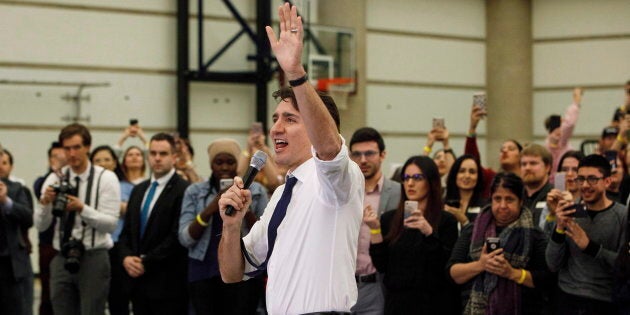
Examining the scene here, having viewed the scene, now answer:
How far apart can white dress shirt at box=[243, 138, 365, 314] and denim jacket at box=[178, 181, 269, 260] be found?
Answer: 3.89m

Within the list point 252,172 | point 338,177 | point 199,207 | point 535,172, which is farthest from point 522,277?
point 338,177

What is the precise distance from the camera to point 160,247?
8336mm

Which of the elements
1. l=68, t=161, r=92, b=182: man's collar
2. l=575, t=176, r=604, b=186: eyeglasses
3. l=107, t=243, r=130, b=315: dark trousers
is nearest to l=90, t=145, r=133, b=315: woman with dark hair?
l=107, t=243, r=130, b=315: dark trousers

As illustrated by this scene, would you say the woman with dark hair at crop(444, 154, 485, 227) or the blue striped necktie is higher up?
the woman with dark hair at crop(444, 154, 485, 227)

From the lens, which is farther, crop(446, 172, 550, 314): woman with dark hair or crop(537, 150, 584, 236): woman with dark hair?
crop(446, 172, 550, 314): woman with dark hair

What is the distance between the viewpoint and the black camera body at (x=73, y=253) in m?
7.88

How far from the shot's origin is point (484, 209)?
6938 mm

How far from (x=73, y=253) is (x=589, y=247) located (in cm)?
393

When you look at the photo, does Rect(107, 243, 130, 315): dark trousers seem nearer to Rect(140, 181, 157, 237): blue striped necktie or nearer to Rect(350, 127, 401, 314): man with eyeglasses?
Rect(140, 181, 157, 237): blue striped necktie

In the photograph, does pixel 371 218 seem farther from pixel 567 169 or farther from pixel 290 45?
pixel 290 45

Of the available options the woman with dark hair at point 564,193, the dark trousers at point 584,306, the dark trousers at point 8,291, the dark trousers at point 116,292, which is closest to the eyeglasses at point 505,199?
the woman with dark hair at point 564,193

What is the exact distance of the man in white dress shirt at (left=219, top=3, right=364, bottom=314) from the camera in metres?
3.76

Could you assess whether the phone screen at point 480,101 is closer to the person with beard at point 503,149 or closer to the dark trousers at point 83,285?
the person with beard at point 503,149

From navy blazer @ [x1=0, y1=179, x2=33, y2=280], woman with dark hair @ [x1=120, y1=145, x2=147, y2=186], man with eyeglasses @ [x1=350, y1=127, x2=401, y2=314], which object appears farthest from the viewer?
woman with dark hair @ [x1=120, y1=145, x2=147, y2=186]
